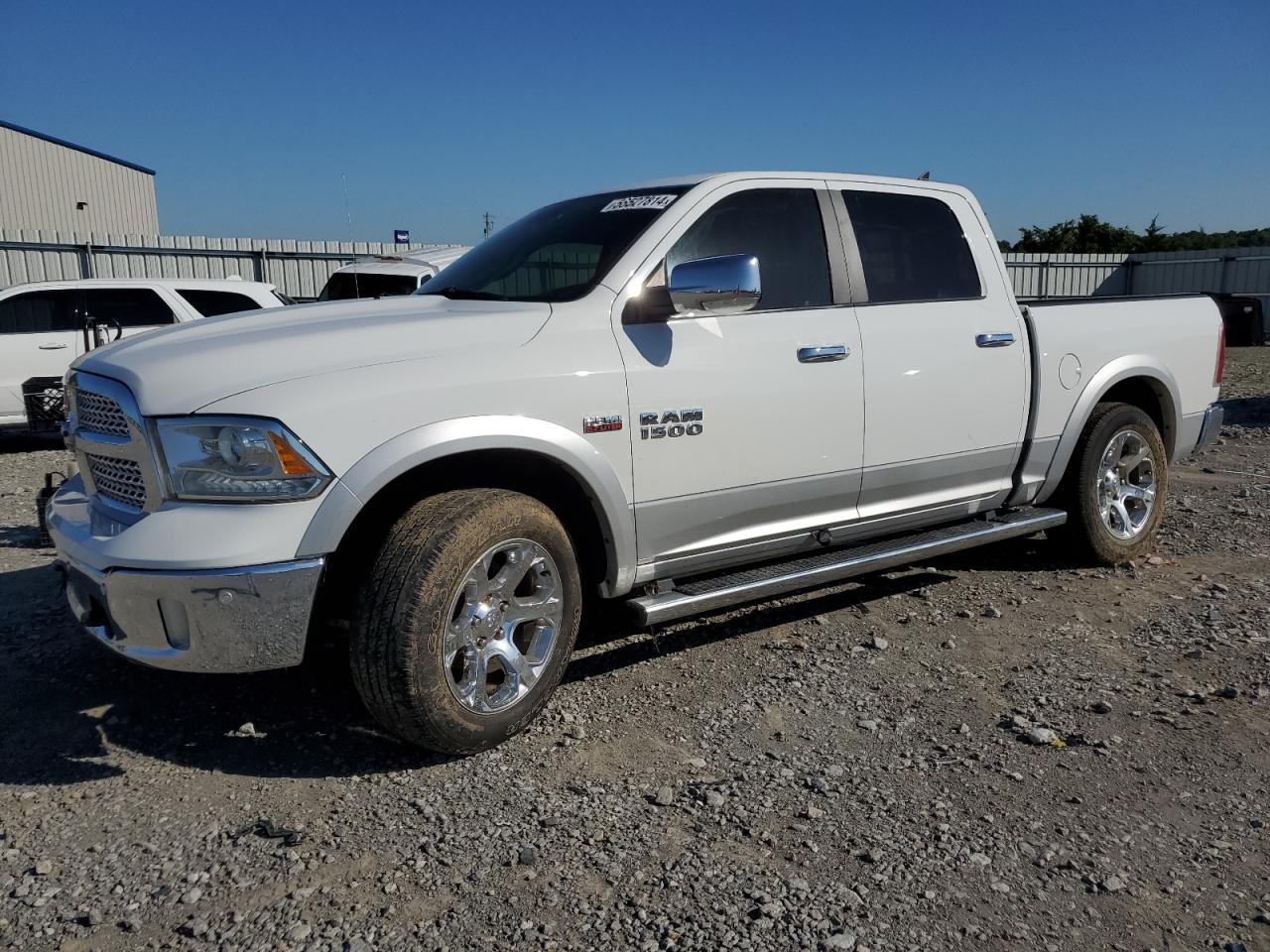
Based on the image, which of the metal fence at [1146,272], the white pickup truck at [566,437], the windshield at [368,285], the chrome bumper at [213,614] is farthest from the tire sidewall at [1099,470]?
the metal fence at [1146,272]

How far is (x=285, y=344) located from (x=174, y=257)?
16.9 m

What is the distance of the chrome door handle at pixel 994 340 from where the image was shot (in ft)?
15.4

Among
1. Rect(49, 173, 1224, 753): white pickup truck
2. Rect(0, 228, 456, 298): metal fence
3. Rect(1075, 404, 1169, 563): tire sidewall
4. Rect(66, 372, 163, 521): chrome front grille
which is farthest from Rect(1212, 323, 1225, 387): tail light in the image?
Rect(0, 228, 456, 298): metal fence

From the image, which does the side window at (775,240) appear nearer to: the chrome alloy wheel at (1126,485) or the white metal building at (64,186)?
the chrome alloy wheel at (1126,485)

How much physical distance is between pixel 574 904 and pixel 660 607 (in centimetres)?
124

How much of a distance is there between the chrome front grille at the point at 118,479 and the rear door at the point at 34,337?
7630 mm

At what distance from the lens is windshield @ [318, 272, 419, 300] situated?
1103cm

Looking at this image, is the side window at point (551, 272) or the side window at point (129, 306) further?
the side window at point (129, 306)

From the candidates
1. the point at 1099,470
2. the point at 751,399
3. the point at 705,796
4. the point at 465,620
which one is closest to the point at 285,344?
the point at 465,620

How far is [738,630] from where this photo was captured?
4.66 metres

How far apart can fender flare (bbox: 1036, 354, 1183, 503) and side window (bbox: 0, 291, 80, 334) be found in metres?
9.48

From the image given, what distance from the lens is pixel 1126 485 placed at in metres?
5.67

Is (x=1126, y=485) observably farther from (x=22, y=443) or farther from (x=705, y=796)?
(x=22, y=443)

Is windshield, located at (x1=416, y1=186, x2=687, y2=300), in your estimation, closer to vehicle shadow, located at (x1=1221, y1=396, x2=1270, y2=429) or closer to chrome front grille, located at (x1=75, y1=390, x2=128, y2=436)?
chrome front grille, located at (x1=75, y1=390, x2=128, y2=436)
